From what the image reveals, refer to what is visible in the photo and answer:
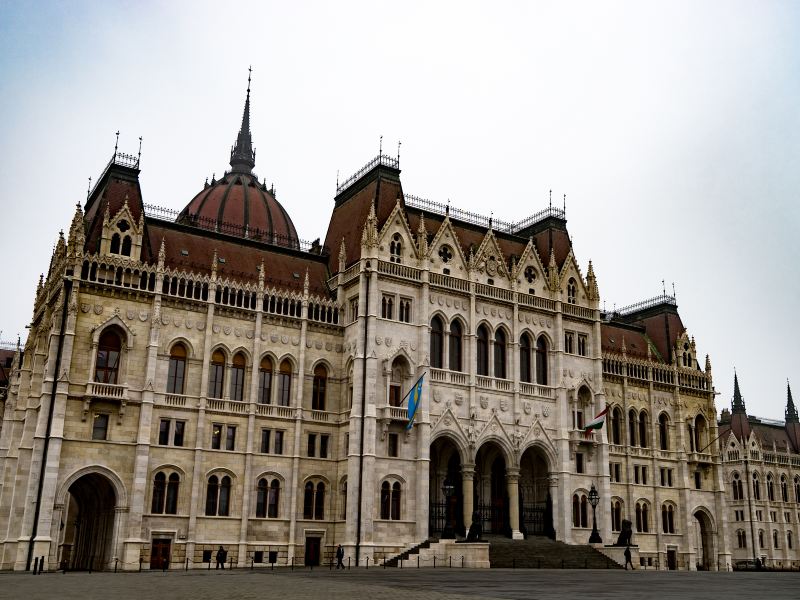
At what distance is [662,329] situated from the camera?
Result: 8144cm

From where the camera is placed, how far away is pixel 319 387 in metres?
58.2

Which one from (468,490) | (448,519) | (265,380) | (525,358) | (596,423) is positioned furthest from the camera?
(525,358)

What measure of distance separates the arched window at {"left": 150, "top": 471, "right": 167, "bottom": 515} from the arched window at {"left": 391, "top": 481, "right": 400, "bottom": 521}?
47.5 feet

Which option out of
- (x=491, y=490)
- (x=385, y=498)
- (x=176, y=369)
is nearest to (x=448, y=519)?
(x=385, y=498)

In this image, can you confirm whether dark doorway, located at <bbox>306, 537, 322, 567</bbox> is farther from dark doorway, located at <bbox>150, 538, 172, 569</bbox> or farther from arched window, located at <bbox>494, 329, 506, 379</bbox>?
arched window, located at <bbox>494, 329, 506, 379</bbox>

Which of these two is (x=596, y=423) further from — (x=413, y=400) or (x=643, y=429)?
(x=413, y=400)

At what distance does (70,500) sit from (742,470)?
8665cm

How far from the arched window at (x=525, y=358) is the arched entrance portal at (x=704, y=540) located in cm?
2305

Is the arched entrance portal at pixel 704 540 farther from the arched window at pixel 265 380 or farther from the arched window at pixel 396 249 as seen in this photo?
the arched window at pixel 265 380

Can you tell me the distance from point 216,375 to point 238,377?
1.44 metres

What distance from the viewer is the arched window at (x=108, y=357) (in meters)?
50.9

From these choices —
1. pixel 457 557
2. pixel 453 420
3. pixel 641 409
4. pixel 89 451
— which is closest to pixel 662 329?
pixel 641 409

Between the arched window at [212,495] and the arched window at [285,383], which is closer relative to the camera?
the arched window at [212,495]

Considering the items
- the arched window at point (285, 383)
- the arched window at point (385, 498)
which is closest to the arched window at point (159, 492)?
the arched window at point (285, 383)
